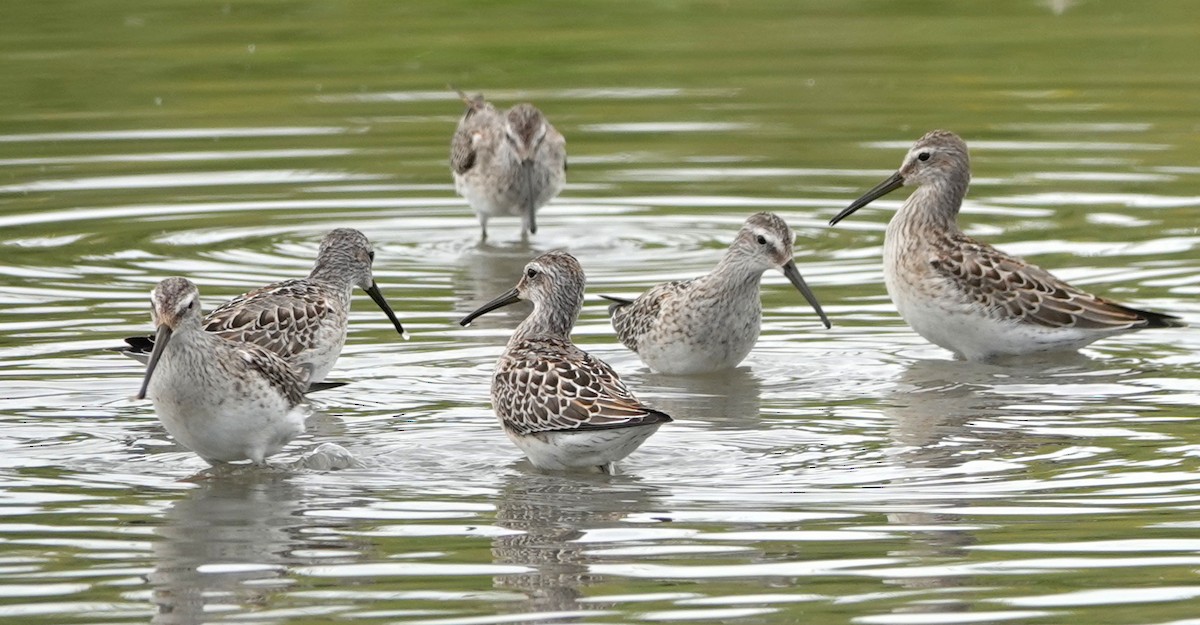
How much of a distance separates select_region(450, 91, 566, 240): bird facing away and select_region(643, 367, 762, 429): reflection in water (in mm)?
4803

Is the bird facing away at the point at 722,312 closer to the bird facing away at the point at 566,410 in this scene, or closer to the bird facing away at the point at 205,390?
the bird facing away at the point at 566,410

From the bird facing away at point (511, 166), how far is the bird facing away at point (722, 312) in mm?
4704

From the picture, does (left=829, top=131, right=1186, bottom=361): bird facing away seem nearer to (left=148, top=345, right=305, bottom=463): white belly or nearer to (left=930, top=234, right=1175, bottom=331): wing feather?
(left=930, top=234, right=1175, bottom=331): wing feather

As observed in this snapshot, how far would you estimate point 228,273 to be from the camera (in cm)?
1556

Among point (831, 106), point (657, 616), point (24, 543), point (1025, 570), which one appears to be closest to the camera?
point (657, 616)

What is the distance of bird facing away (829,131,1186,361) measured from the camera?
13156 mm

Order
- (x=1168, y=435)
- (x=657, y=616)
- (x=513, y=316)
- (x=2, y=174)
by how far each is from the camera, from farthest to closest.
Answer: (x=2, y=174) → (x=513, y=316) → (x=1168, y=435) → (x=657, y=616)

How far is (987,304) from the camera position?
43.3 ft

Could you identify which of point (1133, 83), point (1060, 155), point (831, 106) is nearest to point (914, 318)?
point (1060, 155)

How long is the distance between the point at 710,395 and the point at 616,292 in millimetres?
2793

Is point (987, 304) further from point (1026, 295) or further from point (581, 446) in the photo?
point (581, 446)

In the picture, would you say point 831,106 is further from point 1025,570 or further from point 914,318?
point 1025,570

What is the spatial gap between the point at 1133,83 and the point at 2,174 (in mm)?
11455

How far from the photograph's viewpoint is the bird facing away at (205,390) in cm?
1011
